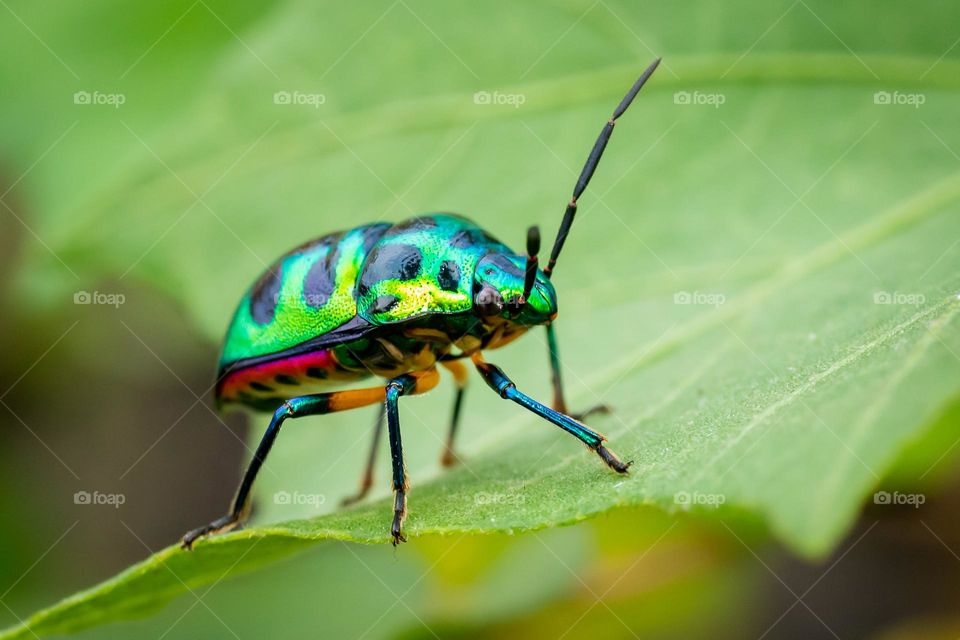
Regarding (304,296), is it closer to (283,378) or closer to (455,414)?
(283,378)

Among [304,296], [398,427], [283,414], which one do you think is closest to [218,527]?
[283,414]

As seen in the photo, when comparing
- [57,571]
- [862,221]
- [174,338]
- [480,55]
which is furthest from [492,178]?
[57,571]

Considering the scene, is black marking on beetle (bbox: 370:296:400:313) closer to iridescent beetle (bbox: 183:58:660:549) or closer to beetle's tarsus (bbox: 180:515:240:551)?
iridescent beetle (bbox: 183:58:660:549)

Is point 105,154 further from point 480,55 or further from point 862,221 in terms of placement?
point 862,221
